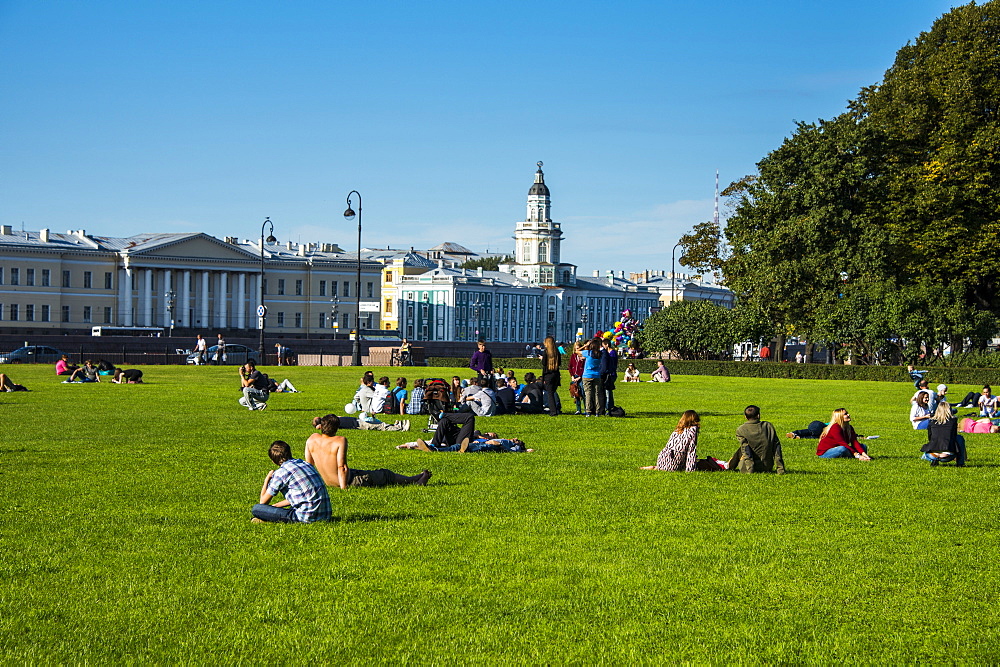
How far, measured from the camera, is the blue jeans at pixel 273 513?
1170 cm

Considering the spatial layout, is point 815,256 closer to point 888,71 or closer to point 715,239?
point 888,71

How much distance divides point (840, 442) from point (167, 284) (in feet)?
343

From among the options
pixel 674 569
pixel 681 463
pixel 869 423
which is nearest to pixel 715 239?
pixel 869 423

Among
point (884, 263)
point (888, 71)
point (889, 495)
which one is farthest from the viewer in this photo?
point (888, 71)

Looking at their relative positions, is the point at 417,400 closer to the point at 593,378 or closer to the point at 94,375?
the point at 593,378

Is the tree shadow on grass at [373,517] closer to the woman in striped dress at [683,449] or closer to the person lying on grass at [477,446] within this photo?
the woman in striped dress at [683,449]

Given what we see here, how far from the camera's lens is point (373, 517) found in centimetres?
1232

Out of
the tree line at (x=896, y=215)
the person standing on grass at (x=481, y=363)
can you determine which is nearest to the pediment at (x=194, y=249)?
the tree line at (x=896, y=215)

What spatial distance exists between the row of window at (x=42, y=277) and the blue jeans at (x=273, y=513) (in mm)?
105061

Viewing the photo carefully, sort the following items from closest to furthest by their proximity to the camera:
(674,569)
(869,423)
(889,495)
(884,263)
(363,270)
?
(674,569) → (889,495) → (869,423) → (884,263) → (363,270)

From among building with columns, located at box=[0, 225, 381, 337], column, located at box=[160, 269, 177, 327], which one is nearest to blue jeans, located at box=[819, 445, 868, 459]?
building with columns, located at box=[0, 225, 381, 337]

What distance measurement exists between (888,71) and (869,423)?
33.3 metres

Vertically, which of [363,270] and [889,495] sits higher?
[363,270]

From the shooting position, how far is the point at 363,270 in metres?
129
